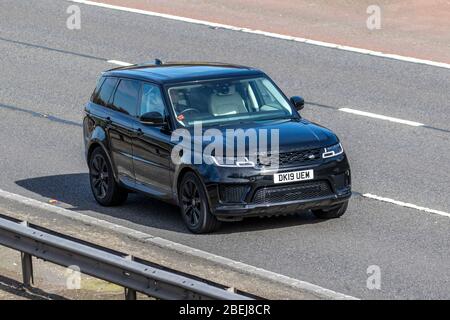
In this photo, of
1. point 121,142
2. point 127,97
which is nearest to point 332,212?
point 121,142

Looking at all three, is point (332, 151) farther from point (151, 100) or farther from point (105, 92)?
point (105, 92)

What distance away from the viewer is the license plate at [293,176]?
46.9 feet

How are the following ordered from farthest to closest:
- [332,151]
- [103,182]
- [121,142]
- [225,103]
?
[103,182], [121,142], [225,103], [332,151]

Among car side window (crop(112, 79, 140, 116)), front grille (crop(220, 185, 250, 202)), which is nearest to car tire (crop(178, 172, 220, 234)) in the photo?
front grille (crop(220, 185, 250, 202))

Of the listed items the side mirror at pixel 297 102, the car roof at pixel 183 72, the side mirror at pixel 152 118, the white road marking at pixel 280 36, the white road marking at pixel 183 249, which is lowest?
the white road marking at pixel 183 249

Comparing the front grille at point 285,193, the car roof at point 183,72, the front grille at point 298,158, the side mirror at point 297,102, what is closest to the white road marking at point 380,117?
the side mirror at point 297,102

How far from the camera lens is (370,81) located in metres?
22.1

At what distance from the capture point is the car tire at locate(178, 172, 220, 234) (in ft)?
47.8

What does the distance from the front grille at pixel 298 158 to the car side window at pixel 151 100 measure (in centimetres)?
186

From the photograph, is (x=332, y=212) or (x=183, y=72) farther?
(x=183, y=72)

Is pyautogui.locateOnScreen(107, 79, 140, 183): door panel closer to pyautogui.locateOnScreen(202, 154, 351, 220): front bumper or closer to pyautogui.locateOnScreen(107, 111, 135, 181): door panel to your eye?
pyautogui.locateOnScreen(107, 111, 135, 181): door panel

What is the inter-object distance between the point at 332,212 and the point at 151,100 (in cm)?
261

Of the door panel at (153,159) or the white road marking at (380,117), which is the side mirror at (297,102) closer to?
the door panel at (153,159)

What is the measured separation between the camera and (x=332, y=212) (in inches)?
595
